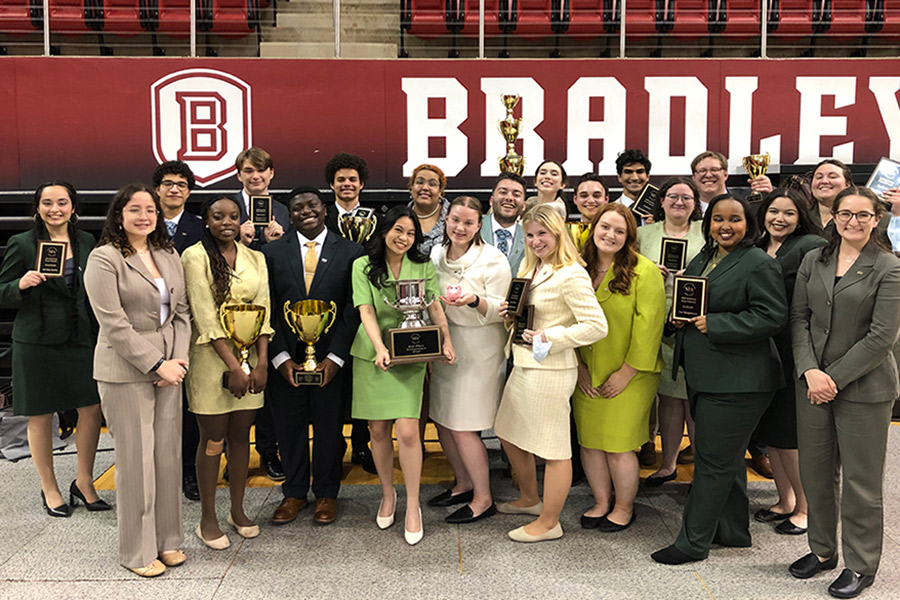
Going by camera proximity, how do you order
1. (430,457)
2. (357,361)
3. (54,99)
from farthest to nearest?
1. (54,99)
2. (430,457)
3. (357,361)

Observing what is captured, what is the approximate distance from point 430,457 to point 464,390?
1.38m

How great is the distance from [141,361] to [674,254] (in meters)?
2.62

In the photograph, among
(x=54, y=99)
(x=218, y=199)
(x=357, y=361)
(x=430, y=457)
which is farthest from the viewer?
(x=54, y=99)

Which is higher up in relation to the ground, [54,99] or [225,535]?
[54,99]

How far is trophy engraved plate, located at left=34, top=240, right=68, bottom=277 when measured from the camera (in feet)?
11.8

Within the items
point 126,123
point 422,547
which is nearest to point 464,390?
point 422,547

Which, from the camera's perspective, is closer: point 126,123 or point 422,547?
point 422,547

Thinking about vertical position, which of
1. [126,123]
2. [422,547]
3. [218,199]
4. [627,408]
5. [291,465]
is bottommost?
[422,547]

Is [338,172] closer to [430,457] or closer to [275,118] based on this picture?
[430,457]

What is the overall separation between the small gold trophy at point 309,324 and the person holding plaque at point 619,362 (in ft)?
4.22

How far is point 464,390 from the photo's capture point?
3576mm

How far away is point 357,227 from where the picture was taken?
13.0 feet

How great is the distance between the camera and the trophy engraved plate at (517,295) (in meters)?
3.30

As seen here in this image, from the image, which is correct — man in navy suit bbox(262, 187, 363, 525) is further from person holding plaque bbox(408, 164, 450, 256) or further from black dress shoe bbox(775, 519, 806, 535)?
black dress shoe bbox(775, 519, 806, 535)
